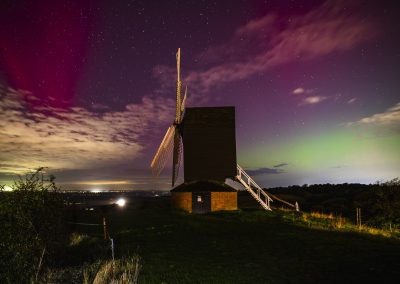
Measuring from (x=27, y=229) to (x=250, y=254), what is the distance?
8.76 metres

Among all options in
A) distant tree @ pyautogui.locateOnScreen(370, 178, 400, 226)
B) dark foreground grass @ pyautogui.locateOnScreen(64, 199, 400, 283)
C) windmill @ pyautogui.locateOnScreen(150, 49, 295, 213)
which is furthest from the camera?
windmill @ pyautogui.locateOnScreen(150, 49, 295, 213)

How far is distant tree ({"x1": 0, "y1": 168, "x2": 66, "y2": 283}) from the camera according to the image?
11.5 metres

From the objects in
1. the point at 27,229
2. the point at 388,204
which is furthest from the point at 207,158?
the point at 27,229

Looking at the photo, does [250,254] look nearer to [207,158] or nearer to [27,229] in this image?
[27,229]

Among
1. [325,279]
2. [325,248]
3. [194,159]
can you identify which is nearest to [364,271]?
[325,279]

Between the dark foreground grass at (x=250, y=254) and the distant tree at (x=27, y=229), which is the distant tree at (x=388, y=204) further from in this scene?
the distant tree at (x=27, y=229)

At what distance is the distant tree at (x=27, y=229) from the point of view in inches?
454

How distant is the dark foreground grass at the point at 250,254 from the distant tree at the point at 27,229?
5.47 feet

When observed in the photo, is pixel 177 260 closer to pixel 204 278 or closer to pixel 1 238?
pixel 204 278

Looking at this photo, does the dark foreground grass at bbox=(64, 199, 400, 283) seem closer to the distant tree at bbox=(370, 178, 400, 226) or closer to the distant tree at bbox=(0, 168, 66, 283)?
the distant tree at bbox=(0, 168, 66, 283)

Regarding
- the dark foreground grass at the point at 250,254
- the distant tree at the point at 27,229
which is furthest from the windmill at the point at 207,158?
the distant tree at the point at 27,229

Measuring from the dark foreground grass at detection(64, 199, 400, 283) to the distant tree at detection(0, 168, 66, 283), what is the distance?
65.7 inches

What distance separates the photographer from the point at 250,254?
13617mm

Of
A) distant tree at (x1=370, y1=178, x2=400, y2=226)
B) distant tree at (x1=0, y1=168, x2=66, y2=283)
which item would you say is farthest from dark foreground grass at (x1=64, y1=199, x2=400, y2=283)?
distant tree at (x1=370, y1=178, x2=400, y2=226)
